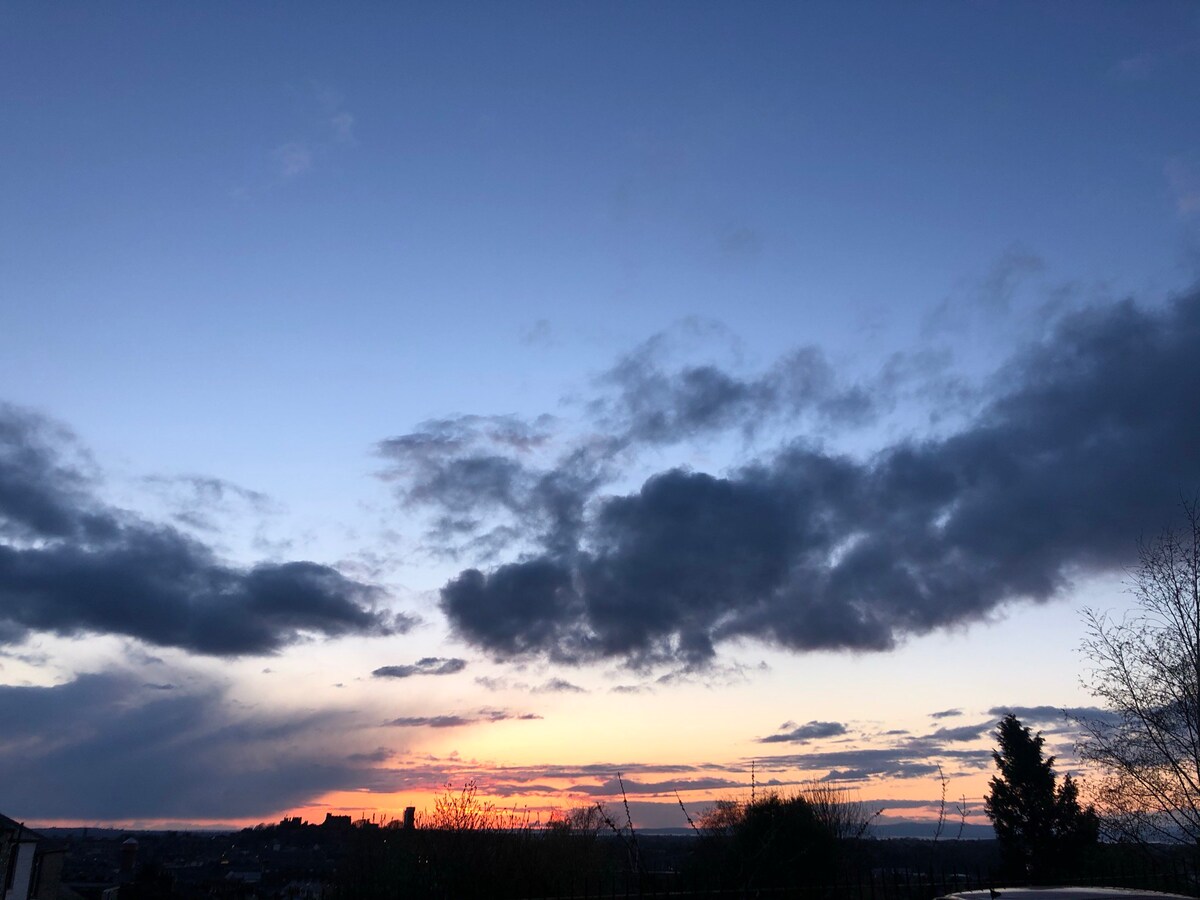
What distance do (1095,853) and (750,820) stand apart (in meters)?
25.3

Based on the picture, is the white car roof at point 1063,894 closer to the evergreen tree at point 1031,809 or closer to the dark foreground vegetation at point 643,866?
the dark foreground vegetation at point 643,866

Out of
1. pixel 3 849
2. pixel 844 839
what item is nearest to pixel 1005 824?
pixel 844 839

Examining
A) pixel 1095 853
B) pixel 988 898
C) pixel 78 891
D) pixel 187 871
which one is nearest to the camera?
pixel 988 898

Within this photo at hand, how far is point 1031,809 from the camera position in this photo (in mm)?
46938

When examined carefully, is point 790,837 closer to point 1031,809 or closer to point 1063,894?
point 1063,894

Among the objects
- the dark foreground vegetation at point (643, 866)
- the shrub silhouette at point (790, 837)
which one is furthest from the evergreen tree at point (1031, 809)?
the shrub silhouette at point (790, 837)

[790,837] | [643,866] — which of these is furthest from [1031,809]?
[643,866]

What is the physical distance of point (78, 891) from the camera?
51.7m

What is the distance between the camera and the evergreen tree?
148ft

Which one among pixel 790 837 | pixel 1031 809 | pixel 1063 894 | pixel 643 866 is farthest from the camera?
pixel 1031 809

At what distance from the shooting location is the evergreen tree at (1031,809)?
45188mm

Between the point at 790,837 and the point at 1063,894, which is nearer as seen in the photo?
the point at 1063,894

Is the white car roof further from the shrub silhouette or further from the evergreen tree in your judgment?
the evergreen tree

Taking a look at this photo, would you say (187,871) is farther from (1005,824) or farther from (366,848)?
(1005,824)
